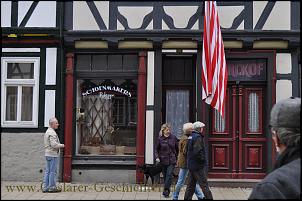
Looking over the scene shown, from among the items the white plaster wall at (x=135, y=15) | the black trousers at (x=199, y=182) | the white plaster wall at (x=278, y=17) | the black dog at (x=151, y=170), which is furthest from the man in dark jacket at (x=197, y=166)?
the white plaster wall at (x=278, y=17)

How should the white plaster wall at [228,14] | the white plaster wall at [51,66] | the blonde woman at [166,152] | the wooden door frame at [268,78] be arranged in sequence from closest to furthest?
1. the blonde woman at [166,152]
2. the wooden door frame at [268,78]
3. the white plaster wall at [228,14]
4. the white plaster wall at [51,66]

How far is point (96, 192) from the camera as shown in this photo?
35.6ft

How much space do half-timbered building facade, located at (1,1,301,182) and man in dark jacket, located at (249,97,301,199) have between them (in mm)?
9972

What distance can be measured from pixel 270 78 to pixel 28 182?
6.13 m

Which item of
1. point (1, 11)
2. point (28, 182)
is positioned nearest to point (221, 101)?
point (28, 182)

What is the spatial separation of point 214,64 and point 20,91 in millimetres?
4665

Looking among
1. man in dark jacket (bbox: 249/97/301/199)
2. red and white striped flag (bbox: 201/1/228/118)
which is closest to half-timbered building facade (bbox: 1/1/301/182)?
red and white striped flag (bbox: 201/1/228/118)

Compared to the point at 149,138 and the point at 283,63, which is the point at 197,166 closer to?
the point at 149,138

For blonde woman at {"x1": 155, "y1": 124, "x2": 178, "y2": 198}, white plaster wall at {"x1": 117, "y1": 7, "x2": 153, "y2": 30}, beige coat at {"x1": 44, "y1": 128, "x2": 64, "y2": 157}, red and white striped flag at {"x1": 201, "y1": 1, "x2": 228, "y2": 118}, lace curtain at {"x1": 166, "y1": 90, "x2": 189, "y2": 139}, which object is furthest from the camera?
lace curtain at {"x1": 166, "y1": 90, "x2": 189, "y2": 139}

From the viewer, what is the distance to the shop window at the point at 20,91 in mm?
12328

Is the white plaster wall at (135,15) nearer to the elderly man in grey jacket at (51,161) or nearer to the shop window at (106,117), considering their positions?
the shop window at (106,117)

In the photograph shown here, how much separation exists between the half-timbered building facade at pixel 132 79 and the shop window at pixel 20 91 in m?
0.02

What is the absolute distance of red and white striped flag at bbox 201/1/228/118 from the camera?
1127cm

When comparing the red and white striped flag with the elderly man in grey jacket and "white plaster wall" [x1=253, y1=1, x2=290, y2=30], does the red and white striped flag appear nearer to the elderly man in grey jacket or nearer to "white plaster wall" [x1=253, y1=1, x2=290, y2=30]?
"white plaster wall" [x1=253, y1=1, x2=290, y2=30]
